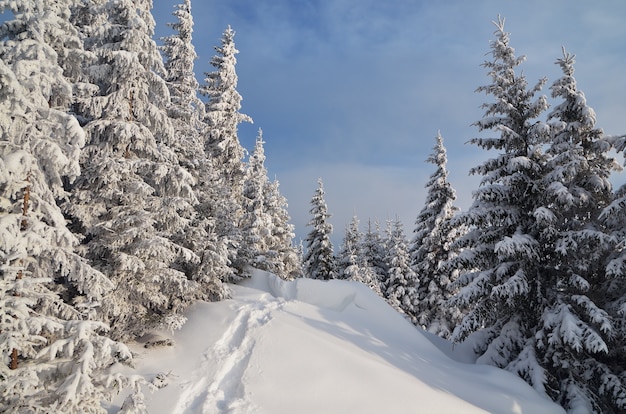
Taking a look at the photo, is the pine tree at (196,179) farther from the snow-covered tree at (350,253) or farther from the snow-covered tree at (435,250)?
the snow-covered tree at (350,253)

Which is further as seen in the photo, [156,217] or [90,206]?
[156,217]

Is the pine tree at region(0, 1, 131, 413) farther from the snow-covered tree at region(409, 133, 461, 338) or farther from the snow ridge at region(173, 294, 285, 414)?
the snow-covered tree at region(409, 133, 461, 338)

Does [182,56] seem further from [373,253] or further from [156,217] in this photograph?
[373,253]

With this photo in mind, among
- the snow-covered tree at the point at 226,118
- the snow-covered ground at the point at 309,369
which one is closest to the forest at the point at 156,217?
the snow-covered ground at the point at 309,369

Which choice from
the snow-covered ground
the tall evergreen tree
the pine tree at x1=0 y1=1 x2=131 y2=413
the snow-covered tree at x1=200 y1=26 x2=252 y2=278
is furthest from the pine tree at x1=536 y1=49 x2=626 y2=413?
the snow-covered tree at x1=200 y1=26 x2=252 y2=278

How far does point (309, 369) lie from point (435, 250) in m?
17.5

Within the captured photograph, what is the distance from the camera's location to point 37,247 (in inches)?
299

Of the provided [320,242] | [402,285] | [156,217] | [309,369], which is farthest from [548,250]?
[320,242]

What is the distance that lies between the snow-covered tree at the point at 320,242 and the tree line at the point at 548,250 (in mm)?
20460

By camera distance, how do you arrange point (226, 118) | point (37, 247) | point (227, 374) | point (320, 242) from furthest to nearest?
point (320, 242), point (226, 118), point (227, 374), point (37, 247)

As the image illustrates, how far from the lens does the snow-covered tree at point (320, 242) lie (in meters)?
35.7

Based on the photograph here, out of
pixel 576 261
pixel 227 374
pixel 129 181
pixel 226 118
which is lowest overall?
pixel 227 374

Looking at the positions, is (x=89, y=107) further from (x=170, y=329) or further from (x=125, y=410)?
(x=125, y=410)

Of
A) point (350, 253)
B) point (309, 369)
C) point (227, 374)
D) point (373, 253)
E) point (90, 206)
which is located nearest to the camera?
point (227, 374)
